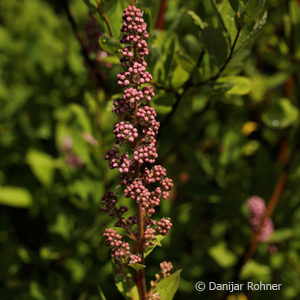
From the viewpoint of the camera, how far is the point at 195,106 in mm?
1815

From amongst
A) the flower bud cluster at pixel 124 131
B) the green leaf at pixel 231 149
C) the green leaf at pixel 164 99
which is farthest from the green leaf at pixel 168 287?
the green leaf at pixel 231 149

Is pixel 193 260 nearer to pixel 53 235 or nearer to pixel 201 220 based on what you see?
pixel 201 220

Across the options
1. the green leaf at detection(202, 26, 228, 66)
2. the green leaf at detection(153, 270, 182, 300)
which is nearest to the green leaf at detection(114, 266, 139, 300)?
the green leaf at detection(153, 270, 182, 300)

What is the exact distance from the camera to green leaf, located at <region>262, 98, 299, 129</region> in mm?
1492

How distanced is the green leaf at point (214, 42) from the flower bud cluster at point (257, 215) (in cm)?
90

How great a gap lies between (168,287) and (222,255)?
0.88m

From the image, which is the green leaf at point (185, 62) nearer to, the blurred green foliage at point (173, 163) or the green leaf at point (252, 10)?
the blurred green foliage at point (173, 163)

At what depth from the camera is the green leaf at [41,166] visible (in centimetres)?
187

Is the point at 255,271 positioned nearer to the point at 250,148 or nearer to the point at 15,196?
the point at 250,148

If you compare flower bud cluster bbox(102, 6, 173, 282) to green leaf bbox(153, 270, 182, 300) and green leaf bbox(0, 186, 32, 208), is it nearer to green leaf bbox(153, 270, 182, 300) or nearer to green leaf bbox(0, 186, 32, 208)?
green leaf bbox(153, 270, 182, 300)

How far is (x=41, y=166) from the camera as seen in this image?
188cm

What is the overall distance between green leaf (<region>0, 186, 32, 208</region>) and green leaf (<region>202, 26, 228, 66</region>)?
136cm

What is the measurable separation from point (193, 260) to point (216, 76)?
91 centimetres

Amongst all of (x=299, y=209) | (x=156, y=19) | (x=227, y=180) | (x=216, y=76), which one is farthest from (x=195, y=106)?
(x=216, y=76)
